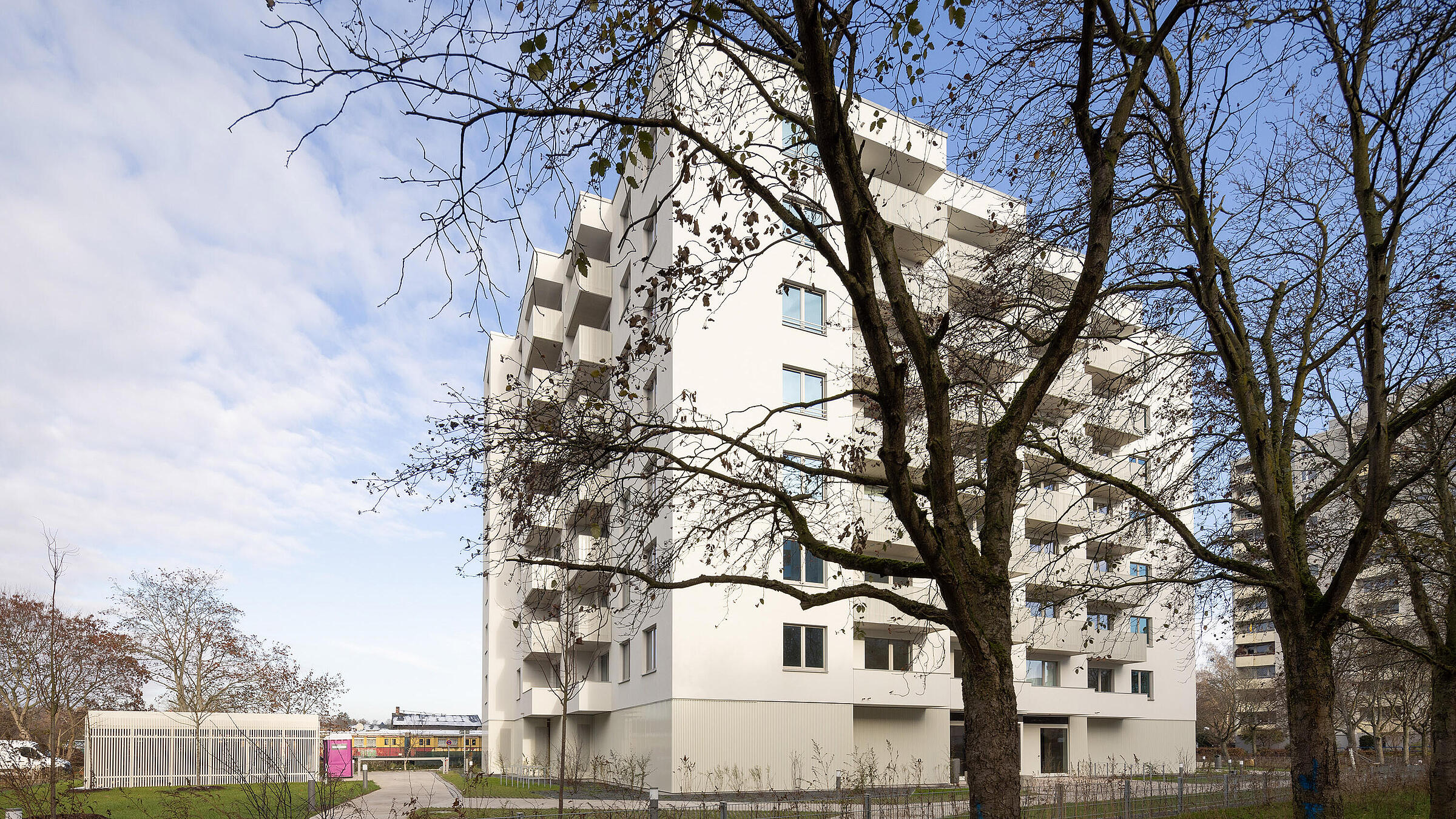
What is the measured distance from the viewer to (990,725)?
294 inches

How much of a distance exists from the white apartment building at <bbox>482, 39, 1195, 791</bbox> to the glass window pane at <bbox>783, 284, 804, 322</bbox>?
54 millimetres

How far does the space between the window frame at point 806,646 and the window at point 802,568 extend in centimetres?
133

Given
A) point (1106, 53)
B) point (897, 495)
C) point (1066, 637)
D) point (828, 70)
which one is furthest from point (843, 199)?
point (1066, 637)

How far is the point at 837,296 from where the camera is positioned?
97.8ft

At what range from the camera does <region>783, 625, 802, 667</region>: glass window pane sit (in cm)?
2747

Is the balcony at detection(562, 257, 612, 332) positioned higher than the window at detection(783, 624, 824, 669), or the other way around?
the balcony at detection(562, 257, 612, 332)

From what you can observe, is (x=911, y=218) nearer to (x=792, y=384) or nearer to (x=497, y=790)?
(x=792, y=384)

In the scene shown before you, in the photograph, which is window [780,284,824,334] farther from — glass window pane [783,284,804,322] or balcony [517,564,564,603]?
balcony [517,564,564,603]

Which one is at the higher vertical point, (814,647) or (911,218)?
(911,218)

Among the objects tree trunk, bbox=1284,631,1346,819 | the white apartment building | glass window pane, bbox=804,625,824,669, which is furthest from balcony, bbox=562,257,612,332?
tree trunk, bbox=1284,631,1346,819

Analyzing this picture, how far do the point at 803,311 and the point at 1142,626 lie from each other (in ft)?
71.8

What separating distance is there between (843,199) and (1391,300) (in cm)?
977

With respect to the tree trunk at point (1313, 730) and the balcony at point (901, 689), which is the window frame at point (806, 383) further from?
the tree trunk at point (1313, 730)

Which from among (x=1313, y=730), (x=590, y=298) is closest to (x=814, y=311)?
(x=590, y=298)
